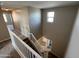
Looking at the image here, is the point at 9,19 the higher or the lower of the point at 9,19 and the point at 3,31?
the higher

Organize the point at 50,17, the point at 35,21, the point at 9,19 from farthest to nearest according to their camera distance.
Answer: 1. the point at 9,19
2. the point at 35,21
3. the point at 50,17

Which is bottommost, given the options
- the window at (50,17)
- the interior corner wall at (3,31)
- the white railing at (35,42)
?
the white railing at (35,42)

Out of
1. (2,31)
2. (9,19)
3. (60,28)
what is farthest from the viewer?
(9,19)

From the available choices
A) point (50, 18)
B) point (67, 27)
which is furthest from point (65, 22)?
point (50, 18)

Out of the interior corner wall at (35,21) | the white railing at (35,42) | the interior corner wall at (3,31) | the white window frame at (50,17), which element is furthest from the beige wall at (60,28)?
the interior corner wall at (3,31)

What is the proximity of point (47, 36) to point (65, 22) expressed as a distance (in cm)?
172

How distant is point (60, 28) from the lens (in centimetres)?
516

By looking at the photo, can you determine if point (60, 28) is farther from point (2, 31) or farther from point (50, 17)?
point (2, 31)

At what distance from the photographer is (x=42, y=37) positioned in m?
6.39

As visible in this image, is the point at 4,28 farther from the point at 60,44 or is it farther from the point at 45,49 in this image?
the point at 60,44

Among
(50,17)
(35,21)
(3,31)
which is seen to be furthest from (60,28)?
(3,31)

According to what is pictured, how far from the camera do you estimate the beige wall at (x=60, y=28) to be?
14.9ft

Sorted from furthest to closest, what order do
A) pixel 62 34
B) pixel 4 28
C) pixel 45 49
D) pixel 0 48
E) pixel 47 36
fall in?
pixel 47 36
pixel 45 49
pixel 62 34
pixel 4 28
pixel 0 48

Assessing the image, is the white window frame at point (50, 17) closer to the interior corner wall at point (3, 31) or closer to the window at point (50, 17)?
the window at point (50, 17)
